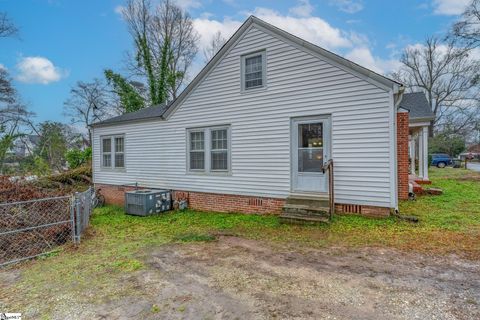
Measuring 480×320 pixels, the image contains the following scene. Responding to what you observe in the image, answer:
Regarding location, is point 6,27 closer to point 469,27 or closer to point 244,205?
point 244,205

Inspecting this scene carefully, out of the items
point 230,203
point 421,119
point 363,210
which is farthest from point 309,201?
point 421,119

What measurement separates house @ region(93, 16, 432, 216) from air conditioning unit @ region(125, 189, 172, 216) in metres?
0.71

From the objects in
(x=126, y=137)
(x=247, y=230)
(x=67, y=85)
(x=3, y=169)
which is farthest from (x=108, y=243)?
(x=67, y=85)

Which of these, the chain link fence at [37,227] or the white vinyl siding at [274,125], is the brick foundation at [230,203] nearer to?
the white vinyl siding at [274,125]

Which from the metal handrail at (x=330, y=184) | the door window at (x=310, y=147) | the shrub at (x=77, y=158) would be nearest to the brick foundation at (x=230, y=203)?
the door window at (x=310, y=147)

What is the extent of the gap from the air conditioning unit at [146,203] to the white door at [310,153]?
16.1 ft

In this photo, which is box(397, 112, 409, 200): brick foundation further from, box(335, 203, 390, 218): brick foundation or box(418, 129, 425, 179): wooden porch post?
box(418, 129, 425, 179): wooden porch post

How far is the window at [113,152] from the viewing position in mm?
12633

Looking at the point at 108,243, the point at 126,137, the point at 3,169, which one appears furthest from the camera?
the point at 3,169

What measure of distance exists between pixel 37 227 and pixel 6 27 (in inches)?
794

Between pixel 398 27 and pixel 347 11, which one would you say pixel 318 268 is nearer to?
pixel 347 11

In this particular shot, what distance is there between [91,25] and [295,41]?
14.1 m

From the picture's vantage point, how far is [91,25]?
16.2 meters

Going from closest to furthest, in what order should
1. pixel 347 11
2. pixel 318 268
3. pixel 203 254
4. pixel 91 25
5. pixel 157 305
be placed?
1. pixel 157 305
2. pixel 318 268
3. pixel 203 254
4. pixel 347 11
5. pixel 91 25
